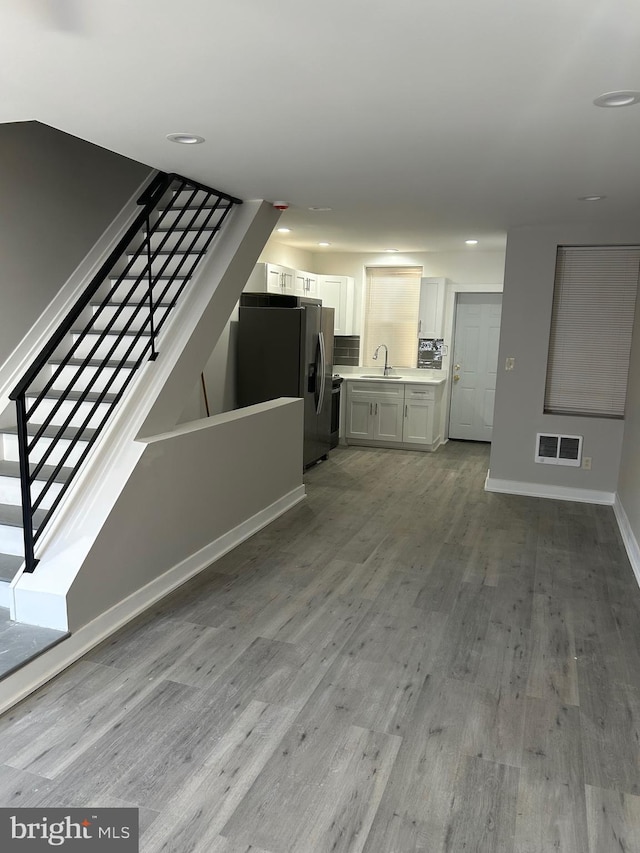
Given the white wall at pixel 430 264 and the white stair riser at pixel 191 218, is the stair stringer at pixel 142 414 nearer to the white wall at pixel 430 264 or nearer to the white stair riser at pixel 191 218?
the white stair riser at pixel 191 218

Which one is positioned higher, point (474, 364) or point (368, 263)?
point (368, 263)

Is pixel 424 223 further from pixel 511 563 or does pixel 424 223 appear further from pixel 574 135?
pixel 511 563

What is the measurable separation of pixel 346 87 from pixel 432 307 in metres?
5.47

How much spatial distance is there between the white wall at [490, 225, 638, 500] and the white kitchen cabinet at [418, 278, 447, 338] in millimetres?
2157

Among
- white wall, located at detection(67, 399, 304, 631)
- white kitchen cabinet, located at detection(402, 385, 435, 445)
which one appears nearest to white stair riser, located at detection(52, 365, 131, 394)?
white wall, located at detection(67, 399, 304, 631)

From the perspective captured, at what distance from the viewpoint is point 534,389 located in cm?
538

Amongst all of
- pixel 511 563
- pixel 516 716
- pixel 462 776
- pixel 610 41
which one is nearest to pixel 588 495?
pixel 511 563

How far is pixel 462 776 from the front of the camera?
2.04 metres

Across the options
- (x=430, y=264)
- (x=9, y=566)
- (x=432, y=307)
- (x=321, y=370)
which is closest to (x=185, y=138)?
(x=9, y=566)

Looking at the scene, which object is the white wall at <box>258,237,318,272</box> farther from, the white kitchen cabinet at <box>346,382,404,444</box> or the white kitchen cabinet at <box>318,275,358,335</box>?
the white kitchen cabinet at <box>346,382,404,444</box>

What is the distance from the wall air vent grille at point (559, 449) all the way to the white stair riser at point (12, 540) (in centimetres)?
421

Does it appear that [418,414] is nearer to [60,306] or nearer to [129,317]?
[129,317]

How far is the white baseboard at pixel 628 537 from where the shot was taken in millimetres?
3814

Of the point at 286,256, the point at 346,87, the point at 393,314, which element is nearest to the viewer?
the point at 346,87
